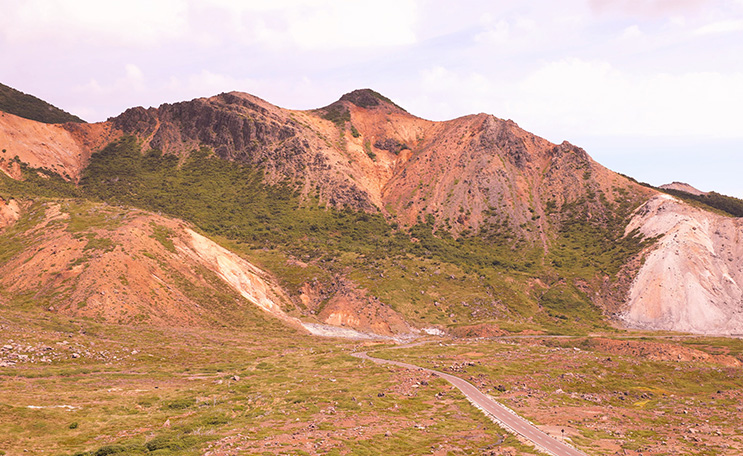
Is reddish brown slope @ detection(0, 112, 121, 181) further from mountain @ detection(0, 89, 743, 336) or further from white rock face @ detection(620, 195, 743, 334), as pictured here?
white rock face @ detection(620, 195, 743, 334)

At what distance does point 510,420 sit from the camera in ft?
161

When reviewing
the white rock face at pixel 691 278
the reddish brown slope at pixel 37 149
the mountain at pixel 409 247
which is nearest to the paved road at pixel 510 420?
the mountain at pixel 409 247

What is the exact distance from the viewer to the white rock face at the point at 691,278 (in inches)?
5010

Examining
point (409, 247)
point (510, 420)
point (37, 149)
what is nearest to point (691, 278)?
point (409, 247)

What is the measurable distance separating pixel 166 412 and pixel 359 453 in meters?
22.9

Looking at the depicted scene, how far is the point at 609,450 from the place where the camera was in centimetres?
4006

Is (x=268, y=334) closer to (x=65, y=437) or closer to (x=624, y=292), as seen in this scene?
(x=65, y=437)

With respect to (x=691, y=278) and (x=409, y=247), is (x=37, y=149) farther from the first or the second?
(x=691, y=278)

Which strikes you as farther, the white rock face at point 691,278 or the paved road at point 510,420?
the white rock face at point 691,278

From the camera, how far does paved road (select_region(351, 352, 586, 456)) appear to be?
3994 cm

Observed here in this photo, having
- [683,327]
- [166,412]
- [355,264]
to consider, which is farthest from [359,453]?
[683,327]

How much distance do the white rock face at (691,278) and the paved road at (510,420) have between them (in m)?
92.8

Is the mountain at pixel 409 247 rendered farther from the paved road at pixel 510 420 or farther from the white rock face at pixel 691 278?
the paved road at pixel 510 420

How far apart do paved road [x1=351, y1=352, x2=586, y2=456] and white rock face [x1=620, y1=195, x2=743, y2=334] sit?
9278 cm
